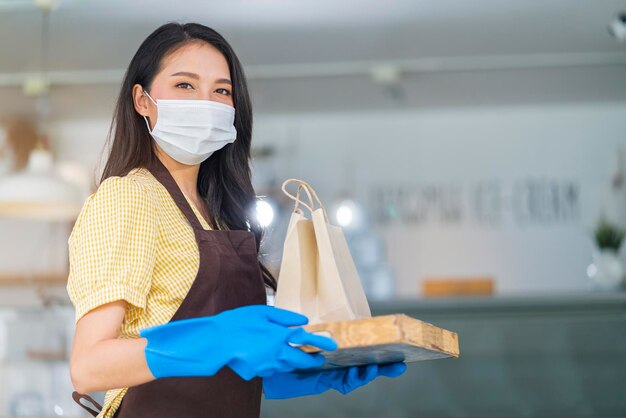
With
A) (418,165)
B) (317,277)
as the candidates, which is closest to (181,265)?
(317,277)

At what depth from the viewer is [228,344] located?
1.16 metres

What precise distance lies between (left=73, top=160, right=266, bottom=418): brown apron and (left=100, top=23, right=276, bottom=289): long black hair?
4.1 inches

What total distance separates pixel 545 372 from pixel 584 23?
187 centimetres

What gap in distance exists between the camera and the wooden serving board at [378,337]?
46.4 inches

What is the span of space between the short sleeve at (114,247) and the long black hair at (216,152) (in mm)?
163

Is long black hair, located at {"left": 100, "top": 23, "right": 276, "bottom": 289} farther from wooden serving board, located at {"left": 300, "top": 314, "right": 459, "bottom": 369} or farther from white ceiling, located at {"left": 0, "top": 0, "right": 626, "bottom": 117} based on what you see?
white ceiling, located at {"left": 0, "top": 0, "right": 626, "bottom": 117}

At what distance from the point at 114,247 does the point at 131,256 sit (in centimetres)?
3

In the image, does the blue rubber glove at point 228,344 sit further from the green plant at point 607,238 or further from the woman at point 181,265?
the green plant at point 607,238

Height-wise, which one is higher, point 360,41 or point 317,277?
point 360,41

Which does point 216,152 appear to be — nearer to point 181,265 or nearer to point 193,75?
point 193,75

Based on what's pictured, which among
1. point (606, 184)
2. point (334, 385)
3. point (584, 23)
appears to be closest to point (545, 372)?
point (584, 23)

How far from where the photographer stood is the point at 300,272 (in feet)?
4.73

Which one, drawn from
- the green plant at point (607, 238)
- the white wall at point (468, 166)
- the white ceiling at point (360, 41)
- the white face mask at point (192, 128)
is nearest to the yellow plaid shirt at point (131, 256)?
the white face mask at point (192, 128)

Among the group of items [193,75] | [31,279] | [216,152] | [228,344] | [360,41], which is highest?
[360,41]
